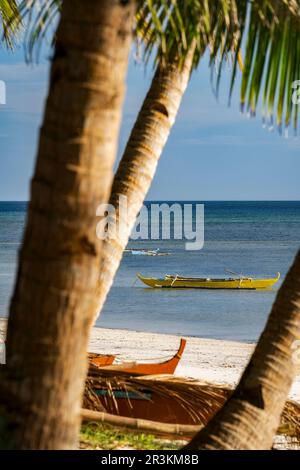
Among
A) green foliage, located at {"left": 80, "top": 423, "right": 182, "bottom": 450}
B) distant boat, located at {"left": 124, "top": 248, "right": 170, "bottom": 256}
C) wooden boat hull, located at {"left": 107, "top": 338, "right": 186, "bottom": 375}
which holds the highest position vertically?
distant boat, located at {"left": 124, "top": 248, "right": 170, "bottom": 256}

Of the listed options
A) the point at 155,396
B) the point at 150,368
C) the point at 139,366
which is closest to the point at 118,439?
the point at 155,396

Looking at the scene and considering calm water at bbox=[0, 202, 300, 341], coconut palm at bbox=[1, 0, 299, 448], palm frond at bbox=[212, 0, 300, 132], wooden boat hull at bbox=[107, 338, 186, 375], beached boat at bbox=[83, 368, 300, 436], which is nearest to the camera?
coconut palm at bbox=[1, 0, 299, 448]

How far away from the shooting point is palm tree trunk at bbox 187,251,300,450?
364cm

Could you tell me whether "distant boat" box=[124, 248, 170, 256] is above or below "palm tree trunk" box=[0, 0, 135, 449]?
above

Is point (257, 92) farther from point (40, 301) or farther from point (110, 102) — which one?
point (40, 301)

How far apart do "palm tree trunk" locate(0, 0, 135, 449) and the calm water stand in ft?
70.4

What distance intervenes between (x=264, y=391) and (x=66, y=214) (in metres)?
1.59

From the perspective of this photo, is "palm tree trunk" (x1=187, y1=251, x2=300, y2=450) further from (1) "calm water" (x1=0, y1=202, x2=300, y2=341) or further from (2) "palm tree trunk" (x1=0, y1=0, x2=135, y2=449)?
(1) "calm water" (x1=0, y1=202, x2=300, y2=341)

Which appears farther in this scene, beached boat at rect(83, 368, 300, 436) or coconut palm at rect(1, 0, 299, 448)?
beached boat at rect(83, 368, 300, 436)

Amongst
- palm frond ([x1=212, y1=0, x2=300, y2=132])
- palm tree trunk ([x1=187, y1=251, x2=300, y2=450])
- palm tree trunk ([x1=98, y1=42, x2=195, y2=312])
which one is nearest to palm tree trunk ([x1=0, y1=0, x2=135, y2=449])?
palm tree trunk ([x1=187, y1=251, x2=300, y2=450])

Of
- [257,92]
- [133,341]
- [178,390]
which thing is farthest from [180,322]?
[257,92]

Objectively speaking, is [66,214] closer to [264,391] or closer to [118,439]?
[264,391]

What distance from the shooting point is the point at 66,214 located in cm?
260
